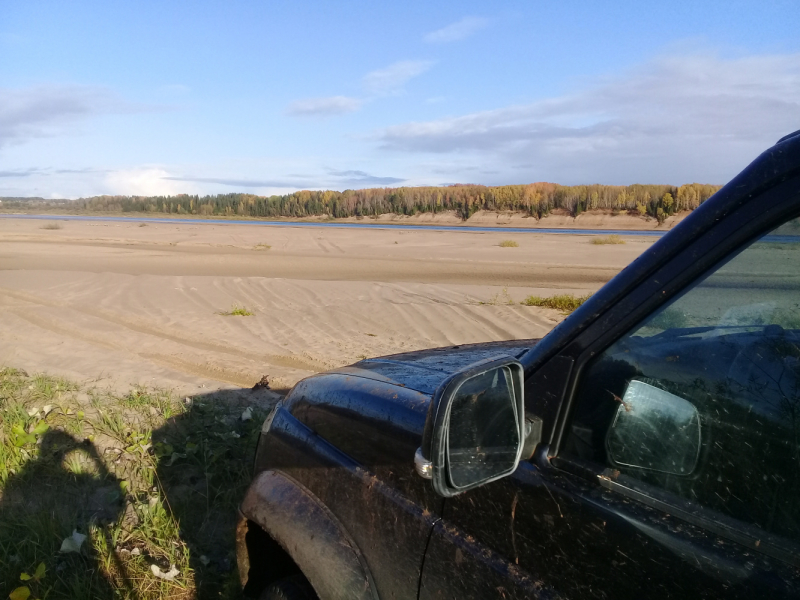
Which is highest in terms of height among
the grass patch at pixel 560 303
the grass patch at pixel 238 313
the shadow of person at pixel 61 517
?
the grass patch at pixel 560 303

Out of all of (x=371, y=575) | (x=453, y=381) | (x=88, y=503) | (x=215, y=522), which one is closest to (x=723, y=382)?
(x=453, y=381)

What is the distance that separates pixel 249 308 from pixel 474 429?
10.3 metres

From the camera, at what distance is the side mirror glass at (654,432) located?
4.40 ft

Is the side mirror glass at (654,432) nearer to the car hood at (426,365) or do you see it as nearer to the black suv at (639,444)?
the black suv at (639,444)

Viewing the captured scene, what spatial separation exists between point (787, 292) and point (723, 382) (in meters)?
0.22

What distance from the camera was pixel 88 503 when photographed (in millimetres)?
4000

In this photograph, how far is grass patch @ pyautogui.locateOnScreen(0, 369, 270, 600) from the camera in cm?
338

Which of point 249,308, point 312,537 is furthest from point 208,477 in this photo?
point 249,308

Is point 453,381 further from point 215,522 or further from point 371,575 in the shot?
point 215,522

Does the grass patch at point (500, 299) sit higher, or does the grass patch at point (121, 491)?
the grass patch at point (500, 299)

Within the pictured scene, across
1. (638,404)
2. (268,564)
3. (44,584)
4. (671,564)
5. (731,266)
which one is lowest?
(44,584)

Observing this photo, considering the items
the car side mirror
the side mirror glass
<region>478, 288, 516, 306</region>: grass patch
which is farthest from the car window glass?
<region>478, 288, 516, 306</region>: grass patch

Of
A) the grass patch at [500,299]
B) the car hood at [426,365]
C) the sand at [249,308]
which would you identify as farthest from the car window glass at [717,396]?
the grass patch at [500,299]

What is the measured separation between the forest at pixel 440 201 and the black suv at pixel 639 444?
27.9 meters
